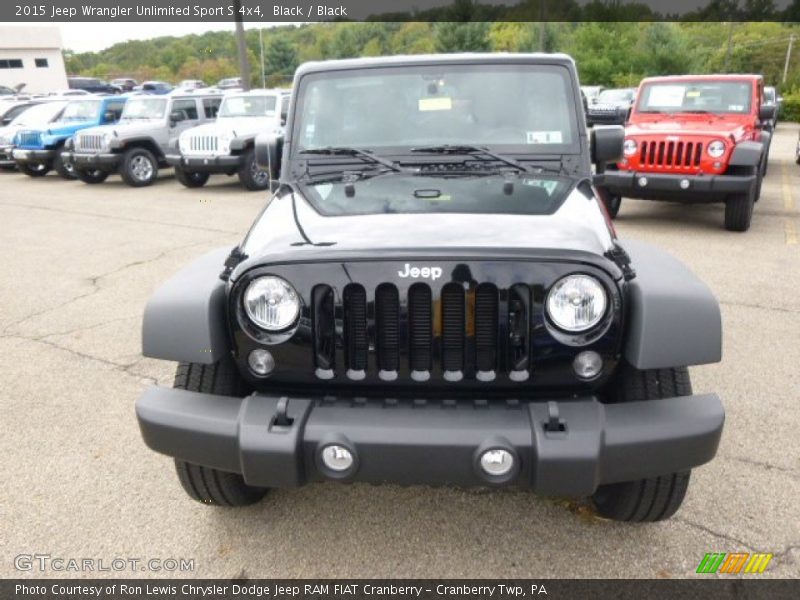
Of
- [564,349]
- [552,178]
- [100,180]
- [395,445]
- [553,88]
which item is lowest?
[100,180]

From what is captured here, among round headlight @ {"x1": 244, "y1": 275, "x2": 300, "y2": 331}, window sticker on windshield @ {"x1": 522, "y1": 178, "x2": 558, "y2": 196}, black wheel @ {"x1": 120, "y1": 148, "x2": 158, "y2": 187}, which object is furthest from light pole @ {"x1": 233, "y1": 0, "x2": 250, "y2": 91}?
round headlight @ {"x1": 244, "y1": 275, "x2": 300, "y2": 331}

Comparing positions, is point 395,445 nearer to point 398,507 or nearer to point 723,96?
point 398,507

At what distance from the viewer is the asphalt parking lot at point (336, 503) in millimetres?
2498

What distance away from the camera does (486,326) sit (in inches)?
84.6

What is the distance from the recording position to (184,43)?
72.1 m

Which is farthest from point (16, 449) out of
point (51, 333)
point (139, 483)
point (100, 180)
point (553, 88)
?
point (100, 180)

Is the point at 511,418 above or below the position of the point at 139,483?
above

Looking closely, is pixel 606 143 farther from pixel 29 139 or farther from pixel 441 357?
pixel 29 139

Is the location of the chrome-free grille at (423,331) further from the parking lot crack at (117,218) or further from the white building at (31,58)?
the white building at (31,58)

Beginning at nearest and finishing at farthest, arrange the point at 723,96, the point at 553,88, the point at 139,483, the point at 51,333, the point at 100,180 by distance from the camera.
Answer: the point at 139,483 → the point at 553,88 → the point at 51,333 → the point at 723,96 → the point at 100,180

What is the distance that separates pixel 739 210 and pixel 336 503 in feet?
21.3

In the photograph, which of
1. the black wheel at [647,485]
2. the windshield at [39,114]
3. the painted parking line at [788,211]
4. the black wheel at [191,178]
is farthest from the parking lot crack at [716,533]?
the windshield at [39,114]

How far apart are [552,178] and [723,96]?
268 inches
